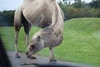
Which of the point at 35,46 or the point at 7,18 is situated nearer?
the point at 35,46

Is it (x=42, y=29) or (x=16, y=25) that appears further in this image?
(x=16, y=25)

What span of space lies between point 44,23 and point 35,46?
12.4 inches

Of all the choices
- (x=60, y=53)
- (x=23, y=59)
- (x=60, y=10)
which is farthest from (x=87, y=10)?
(x=23, y=59)

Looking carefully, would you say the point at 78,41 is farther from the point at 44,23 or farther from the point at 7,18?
the point at 7,18

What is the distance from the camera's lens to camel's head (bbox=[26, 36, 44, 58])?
3.87 meters

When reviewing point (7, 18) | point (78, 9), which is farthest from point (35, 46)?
point (78, 9)

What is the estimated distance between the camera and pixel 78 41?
3969 millimetres

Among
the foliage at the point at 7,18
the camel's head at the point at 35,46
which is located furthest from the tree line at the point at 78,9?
the camel's head at the point at 35,46

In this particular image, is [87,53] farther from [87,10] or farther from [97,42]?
[87,10]

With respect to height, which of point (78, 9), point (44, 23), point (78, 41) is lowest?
point (78, 41)

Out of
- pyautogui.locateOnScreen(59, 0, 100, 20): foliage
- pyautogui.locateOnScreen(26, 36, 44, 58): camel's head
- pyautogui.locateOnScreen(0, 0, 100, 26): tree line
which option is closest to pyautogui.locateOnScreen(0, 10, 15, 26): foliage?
pyautogui.locateOnScreen(0, 0, 100, 26): tree line

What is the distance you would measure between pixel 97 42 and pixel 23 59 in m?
0.84

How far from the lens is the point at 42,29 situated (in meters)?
3.93

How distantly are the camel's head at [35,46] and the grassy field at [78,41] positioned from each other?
0.07m
